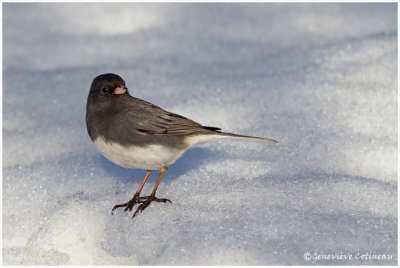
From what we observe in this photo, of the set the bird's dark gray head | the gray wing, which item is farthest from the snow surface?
the bird's dark gray head

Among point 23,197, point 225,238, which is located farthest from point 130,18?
point 225,238

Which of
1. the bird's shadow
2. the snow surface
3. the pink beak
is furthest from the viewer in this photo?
the bird's shadow

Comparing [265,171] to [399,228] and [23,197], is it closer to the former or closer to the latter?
[399,228]

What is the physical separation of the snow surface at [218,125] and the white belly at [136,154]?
307 millimetres

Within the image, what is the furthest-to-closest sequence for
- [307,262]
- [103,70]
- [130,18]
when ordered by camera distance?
[130,18] → [103,70] → [307,262]

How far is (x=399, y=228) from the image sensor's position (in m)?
3.20

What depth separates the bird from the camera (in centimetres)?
352

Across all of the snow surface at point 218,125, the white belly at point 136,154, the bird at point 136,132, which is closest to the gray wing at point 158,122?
the bird at point 136,132

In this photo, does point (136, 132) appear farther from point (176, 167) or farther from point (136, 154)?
point (176, 167)

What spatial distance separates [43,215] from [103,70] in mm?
2446

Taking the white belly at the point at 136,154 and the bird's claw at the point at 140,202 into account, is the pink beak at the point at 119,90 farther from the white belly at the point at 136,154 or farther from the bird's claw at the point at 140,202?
the bird's claw at the point at 140,202

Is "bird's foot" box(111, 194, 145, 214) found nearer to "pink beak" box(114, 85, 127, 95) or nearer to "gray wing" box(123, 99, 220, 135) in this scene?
"gray wing" box(123, 99, 220, 135)

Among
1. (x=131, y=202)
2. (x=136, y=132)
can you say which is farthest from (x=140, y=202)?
(x=136, y=132)

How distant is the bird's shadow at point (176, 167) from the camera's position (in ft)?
13.6
